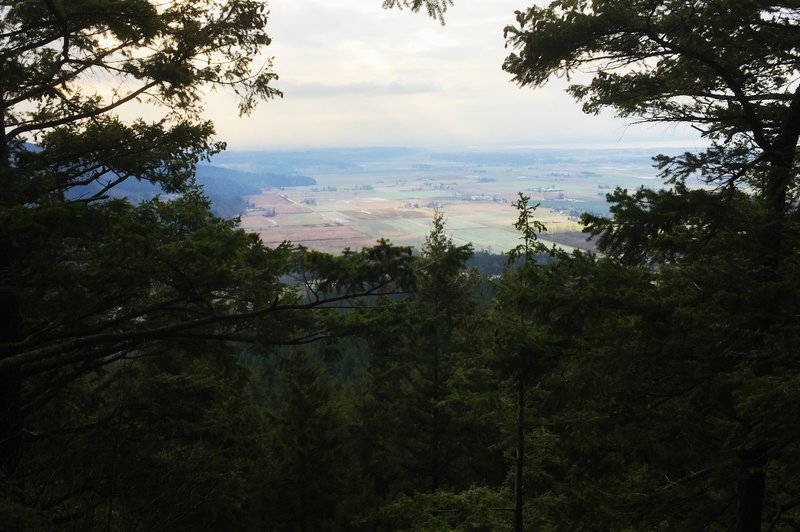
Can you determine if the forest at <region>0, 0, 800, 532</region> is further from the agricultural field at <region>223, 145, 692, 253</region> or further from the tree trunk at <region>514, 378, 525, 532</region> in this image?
the agricultural field at <region>223, 145, 692, 253</region>

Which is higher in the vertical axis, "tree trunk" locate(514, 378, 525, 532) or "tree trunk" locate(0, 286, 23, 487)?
"tree trunk" locate(0, 286, 23, 487)

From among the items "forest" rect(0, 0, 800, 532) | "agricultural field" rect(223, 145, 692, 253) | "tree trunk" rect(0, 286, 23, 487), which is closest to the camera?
"forest" rect(0, 0, 800, 532)

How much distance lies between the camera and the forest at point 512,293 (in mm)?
4477

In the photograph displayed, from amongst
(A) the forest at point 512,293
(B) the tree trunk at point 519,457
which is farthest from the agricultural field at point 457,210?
(A) the forest at point 512,293

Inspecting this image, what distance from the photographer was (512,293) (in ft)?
17.1

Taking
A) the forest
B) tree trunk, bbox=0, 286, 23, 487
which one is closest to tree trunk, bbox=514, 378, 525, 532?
the forest

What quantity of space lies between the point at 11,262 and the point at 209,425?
133 inches

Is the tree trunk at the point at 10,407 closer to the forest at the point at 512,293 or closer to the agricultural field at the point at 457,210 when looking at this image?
the forest at the point at 512,293

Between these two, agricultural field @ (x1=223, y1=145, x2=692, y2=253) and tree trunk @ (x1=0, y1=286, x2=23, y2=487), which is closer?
tree trunk @ (x1=0, y1=286, x2=23, y2=487)

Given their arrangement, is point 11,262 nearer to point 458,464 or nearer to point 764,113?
point 764,113

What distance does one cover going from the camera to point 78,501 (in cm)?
587

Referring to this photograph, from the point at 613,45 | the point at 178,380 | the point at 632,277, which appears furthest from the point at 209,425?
the point at 613,45

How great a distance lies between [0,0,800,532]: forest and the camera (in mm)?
4477

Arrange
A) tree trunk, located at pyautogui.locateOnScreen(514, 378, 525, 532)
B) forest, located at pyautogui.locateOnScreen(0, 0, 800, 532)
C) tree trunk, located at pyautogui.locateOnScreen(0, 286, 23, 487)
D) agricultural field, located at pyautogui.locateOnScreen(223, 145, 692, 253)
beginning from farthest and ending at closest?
agricultural field, located at pyautogui.locateOnScreen(223, 145, 692, 253)
tree trunk, located at pyautogui.locateOnScreen(514, 378, 525, 532)
tree trunk, located at pyautogui.locateOnScreen(0, 286, 23, 487)
forest, located at pyautogui.locateOnScreen(0, 0, 800, 532)
